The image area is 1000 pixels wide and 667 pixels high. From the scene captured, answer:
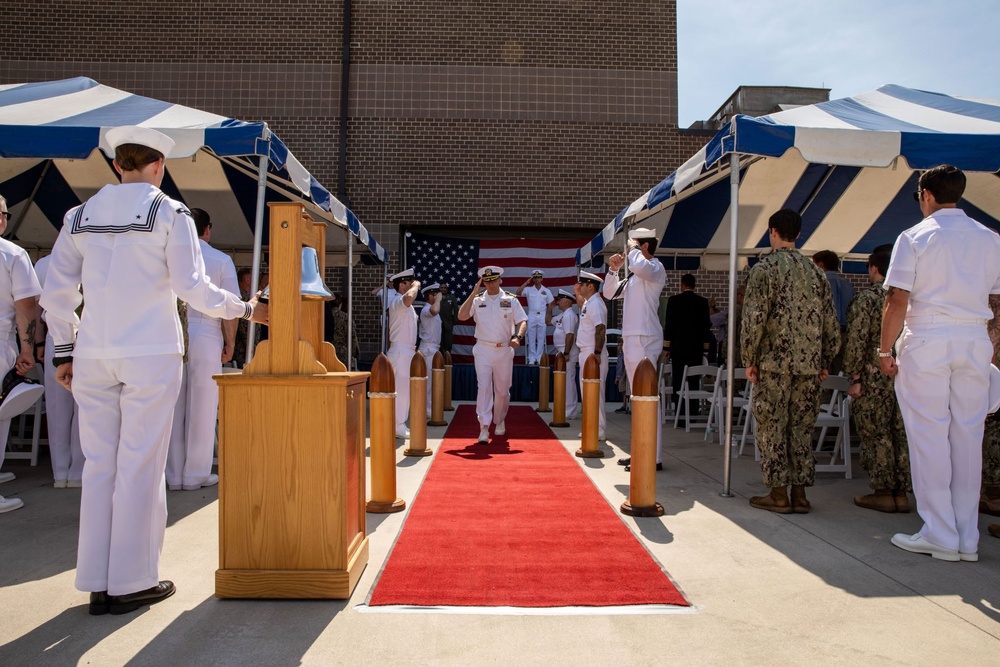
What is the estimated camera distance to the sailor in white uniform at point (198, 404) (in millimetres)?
6043

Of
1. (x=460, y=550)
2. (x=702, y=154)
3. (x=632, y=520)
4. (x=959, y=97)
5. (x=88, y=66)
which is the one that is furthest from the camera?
(x=88, y=66)

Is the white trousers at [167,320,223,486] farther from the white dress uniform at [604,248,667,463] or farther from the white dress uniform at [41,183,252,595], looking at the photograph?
the white dress uniform at [604,248,667,463]

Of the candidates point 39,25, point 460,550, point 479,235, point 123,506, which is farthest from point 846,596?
point 39,25

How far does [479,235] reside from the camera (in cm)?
1664

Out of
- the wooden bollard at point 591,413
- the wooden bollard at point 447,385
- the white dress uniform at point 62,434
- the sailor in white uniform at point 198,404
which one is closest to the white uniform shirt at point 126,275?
the sailor in white uniform at point 198,404

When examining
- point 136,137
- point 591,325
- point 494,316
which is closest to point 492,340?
point 494,316

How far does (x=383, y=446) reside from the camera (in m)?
5.39

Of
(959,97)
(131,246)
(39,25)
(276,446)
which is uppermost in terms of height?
(39,25)

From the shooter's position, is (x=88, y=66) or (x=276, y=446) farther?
(x=88, y=66)

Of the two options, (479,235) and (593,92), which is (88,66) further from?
(593,92)

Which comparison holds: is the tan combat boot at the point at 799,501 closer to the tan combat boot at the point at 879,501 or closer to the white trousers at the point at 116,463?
the tan combat boot at the point at 879,501

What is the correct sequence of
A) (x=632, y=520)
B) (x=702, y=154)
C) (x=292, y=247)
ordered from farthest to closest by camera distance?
1. (x=702, y=154)
2. (x=632, y=520)
3. (x=292, y=247)

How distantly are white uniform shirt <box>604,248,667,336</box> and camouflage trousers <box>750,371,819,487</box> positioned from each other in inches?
70.8

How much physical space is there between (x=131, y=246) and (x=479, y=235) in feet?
44.1
